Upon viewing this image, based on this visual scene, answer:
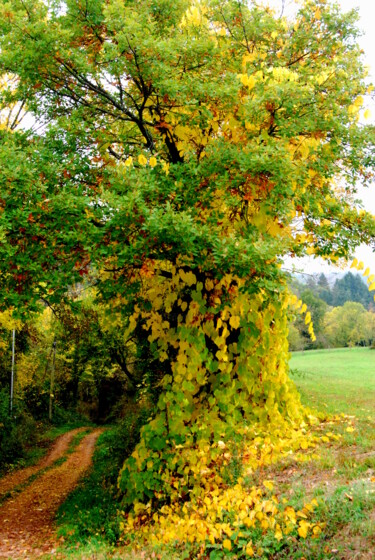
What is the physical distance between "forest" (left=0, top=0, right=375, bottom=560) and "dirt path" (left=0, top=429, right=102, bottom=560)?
0.66 feet

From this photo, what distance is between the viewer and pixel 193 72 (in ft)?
22.0

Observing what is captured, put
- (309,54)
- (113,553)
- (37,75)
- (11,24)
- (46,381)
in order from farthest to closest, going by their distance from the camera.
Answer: (46,381) < (309,54) < (37,75) < (11,24) < (113,553)

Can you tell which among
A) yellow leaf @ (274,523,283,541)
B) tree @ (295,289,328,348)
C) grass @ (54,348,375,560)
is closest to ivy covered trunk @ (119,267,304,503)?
grass @ (54,348,375,560)

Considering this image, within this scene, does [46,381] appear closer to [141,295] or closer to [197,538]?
[141,295]

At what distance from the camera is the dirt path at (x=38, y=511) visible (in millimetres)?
6832

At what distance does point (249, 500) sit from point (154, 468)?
6.95ft

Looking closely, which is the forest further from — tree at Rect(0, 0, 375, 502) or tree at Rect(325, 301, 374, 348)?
tree at Rect(325, 301, 374, 348)

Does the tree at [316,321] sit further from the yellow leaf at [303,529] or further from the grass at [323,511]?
the yellow leaf at [303,529]

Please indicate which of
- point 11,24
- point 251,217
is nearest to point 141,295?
point 251,217

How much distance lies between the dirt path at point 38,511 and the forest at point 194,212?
20 cm

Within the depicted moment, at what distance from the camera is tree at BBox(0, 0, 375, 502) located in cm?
566

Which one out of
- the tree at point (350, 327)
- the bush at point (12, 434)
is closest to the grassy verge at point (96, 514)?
the bush at point (12, 434)

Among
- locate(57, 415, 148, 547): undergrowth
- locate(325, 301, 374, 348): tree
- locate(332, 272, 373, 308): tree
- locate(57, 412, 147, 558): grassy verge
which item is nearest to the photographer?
locate(57, 412, 147, 558): grassy verge

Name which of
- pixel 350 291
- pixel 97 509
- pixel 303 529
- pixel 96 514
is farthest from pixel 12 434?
pixel 350 291
